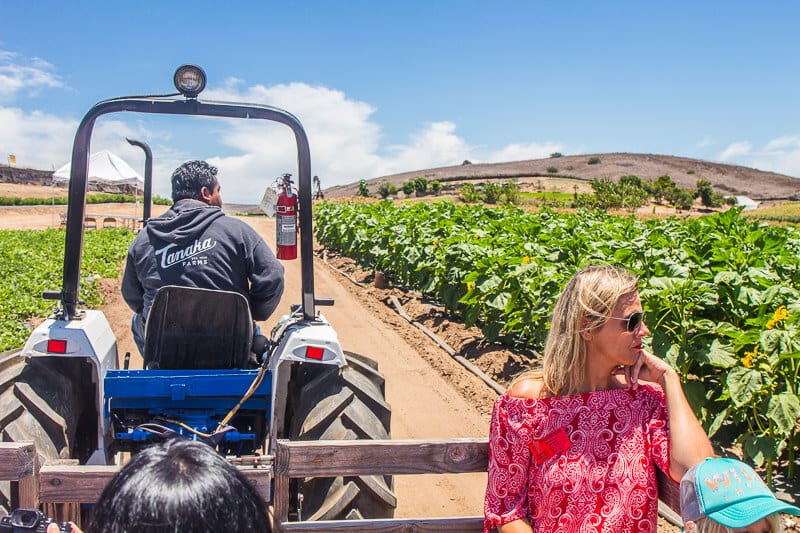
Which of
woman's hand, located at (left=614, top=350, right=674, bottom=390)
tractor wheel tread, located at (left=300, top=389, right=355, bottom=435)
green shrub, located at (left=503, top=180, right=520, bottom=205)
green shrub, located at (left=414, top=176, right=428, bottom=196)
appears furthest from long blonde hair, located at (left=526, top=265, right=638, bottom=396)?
green shrub, located at (left=414, top=176, right=428, bottom=196)

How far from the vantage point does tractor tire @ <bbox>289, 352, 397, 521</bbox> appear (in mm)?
3324

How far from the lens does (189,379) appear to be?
3.45 metres

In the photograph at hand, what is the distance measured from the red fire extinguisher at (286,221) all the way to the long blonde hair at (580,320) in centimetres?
142

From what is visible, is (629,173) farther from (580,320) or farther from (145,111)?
(580,320)

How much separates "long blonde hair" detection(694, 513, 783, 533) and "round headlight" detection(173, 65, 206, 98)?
9.12ft

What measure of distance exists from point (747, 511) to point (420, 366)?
22.1 ft

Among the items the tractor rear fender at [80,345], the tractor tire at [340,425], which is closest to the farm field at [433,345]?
the tractor tire at [340,425]

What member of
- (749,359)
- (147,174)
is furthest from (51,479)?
(749,359)

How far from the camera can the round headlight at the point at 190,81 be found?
347 cm

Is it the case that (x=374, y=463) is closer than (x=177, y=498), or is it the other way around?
(x=177, y=498)

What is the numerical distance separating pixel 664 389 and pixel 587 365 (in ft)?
0.90

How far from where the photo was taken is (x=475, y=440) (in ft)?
9.11

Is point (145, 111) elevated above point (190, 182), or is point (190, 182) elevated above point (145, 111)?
point (145, 111)

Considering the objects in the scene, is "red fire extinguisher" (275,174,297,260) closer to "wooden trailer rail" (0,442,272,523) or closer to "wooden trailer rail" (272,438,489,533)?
"wooden trailer rail" (272,438,489,533)
